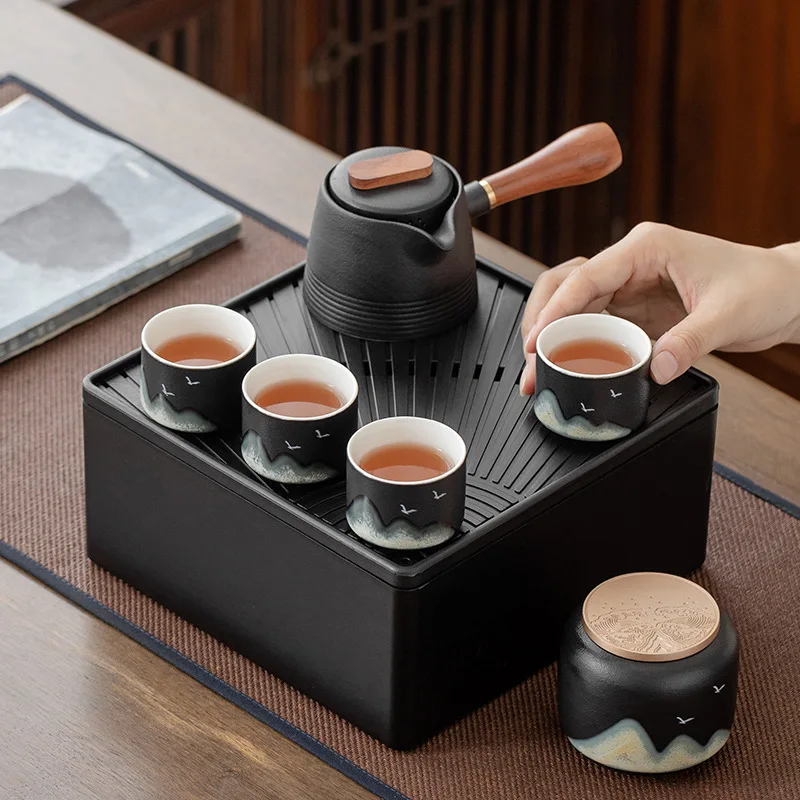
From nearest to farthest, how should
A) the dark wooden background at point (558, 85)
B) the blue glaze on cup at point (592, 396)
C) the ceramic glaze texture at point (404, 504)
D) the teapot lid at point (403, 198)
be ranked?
the ceramic glaze texture at point (404, 504) → the blue glaze on cup at point (592, 396) → the teapot lid at point (403, 198) → the dark wooden background at point (558, 85)

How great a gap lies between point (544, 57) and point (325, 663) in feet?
6.79

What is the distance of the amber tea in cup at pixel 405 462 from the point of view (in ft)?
3.62

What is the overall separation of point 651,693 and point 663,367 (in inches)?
10.3

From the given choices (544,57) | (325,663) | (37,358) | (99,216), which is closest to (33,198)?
(99,216)

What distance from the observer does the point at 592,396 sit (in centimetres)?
115

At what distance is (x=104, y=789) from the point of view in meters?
1.12

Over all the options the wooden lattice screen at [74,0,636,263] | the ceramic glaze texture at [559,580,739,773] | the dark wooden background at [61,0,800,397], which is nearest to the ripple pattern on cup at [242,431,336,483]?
the ceramic glaze texture at [559,580,739,773]

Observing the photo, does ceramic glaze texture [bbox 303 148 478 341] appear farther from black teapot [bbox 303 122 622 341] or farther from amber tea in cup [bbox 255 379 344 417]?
amber tea in cup [bbox 255 379 344 417]

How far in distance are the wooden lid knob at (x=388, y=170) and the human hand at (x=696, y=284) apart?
0.14m

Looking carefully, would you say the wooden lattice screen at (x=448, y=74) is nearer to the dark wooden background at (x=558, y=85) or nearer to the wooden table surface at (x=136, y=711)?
the dark wooden background at (x=558, y=85)

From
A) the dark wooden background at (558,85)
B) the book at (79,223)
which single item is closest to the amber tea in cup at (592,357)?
the book at (79,223)

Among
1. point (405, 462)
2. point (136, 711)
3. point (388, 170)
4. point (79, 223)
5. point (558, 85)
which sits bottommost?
point (558, 85)

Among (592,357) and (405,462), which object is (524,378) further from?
(405,462)

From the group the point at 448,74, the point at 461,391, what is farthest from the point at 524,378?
the point at 448,74
